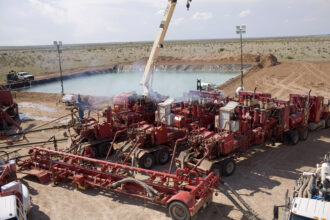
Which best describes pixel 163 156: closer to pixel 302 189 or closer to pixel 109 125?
pixel 109 125

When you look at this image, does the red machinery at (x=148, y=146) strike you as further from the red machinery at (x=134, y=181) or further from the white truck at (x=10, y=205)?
the white truck at (x=10, y=205)

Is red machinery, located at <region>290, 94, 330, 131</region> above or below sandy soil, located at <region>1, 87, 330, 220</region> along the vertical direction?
above

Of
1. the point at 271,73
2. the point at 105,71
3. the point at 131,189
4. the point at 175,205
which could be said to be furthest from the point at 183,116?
the point at 105,71

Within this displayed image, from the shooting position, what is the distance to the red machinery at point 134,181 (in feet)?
29.3

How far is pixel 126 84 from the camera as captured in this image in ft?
135

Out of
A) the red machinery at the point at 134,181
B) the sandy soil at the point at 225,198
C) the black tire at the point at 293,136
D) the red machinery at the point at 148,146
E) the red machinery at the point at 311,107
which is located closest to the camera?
the red machinery at the point at 134,181

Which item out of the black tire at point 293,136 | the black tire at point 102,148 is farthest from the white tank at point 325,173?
the black tire at point 102,148

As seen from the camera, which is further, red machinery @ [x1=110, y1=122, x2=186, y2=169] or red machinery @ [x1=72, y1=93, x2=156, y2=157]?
red machinery @ [x1=72, y1=93, x2=156, y2=157]

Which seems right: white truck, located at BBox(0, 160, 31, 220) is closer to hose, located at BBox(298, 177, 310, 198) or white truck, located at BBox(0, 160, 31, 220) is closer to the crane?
hose, located at BBox(298, 177, 310, 198)

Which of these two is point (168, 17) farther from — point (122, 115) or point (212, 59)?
point (212, 59)

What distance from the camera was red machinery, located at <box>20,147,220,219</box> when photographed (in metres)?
8.94

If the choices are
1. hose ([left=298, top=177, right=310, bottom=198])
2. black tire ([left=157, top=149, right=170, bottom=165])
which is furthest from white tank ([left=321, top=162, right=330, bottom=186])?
black tire ([left=157, top=149, right=170, bottom=165])

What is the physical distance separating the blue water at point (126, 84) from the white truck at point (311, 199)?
75.1ft

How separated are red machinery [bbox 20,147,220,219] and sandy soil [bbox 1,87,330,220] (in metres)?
0.41
